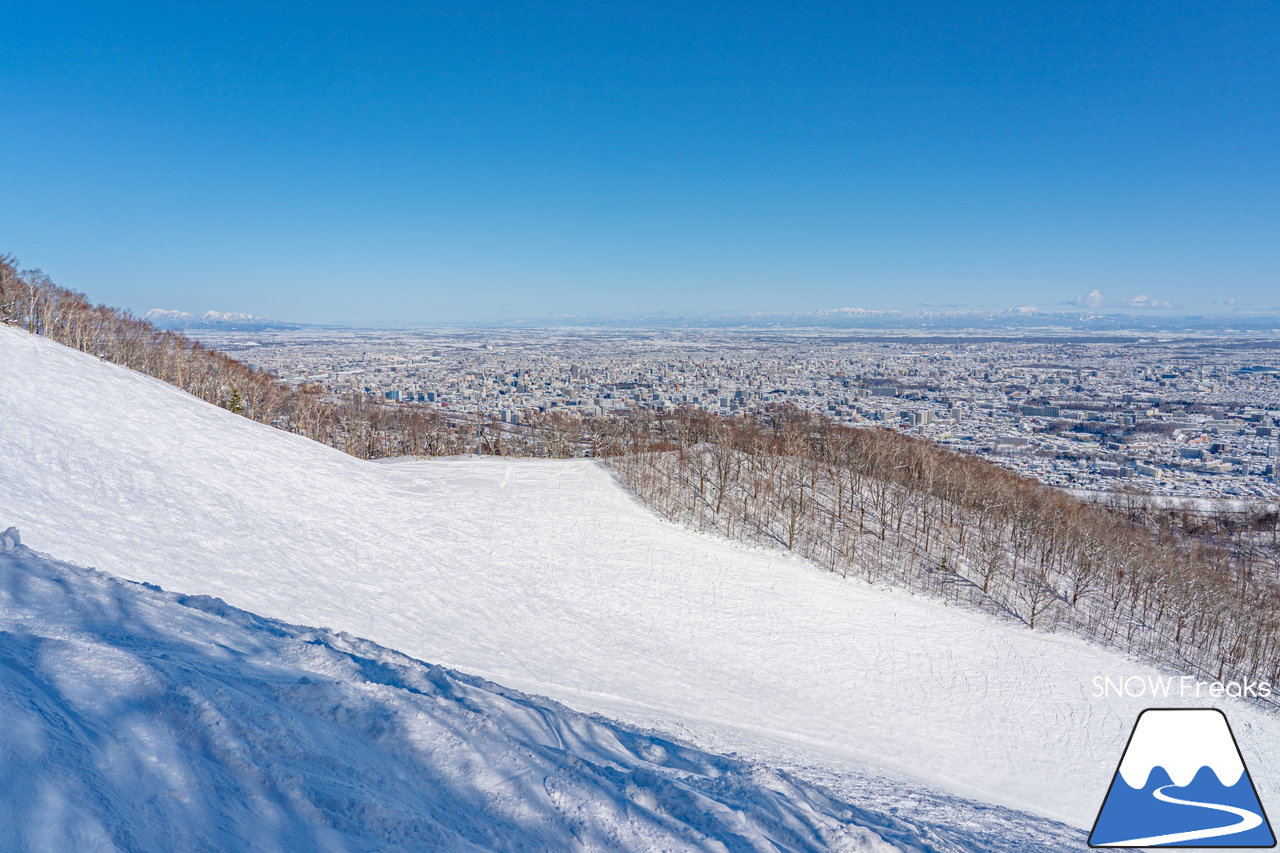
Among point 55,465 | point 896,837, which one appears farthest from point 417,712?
point 55,465

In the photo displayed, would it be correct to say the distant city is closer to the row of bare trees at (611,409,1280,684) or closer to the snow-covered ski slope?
the row of bare trees at (611,409,1280,684)

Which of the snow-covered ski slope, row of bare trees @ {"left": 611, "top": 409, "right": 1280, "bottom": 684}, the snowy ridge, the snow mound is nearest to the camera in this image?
the snow mound

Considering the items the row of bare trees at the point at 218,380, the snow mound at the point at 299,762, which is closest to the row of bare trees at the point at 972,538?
the row of bare trees at the point at 218,380

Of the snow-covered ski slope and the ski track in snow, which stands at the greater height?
the ski track in snow

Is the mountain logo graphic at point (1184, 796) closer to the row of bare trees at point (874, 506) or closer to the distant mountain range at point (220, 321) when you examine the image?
the row of bare trees at point (874, 506)

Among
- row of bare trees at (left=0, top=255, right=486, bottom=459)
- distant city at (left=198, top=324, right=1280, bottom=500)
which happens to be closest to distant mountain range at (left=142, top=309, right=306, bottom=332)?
distant city at (left=198, top=324, right=1280, bottom=500)

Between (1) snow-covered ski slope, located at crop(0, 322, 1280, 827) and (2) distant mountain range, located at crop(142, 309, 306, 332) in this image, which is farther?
(2) distant mountain range, located at crop(142, 309, 306, 332)

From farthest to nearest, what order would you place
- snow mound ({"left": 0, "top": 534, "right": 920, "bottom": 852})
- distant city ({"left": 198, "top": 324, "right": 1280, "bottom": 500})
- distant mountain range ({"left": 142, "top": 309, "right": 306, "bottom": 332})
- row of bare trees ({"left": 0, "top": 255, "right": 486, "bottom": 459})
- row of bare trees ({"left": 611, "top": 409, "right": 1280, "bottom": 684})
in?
distant mountain range ({"left": 142, "top": 309, "right": 306, "bottom": 332}) < distant city ({"left": 198, "top": 324, "right": 1280, "bottom": 500}) < row of bare trees ({"left": 0, "top": 255, "right": 486, "bottom": 459}) < row of bare trees ({"left": 611, "top": 409, "right": 1280, "bottom": 684}) < snow mound ({"left": 0, "top": 534, "right": 920, "bottom": 852})
